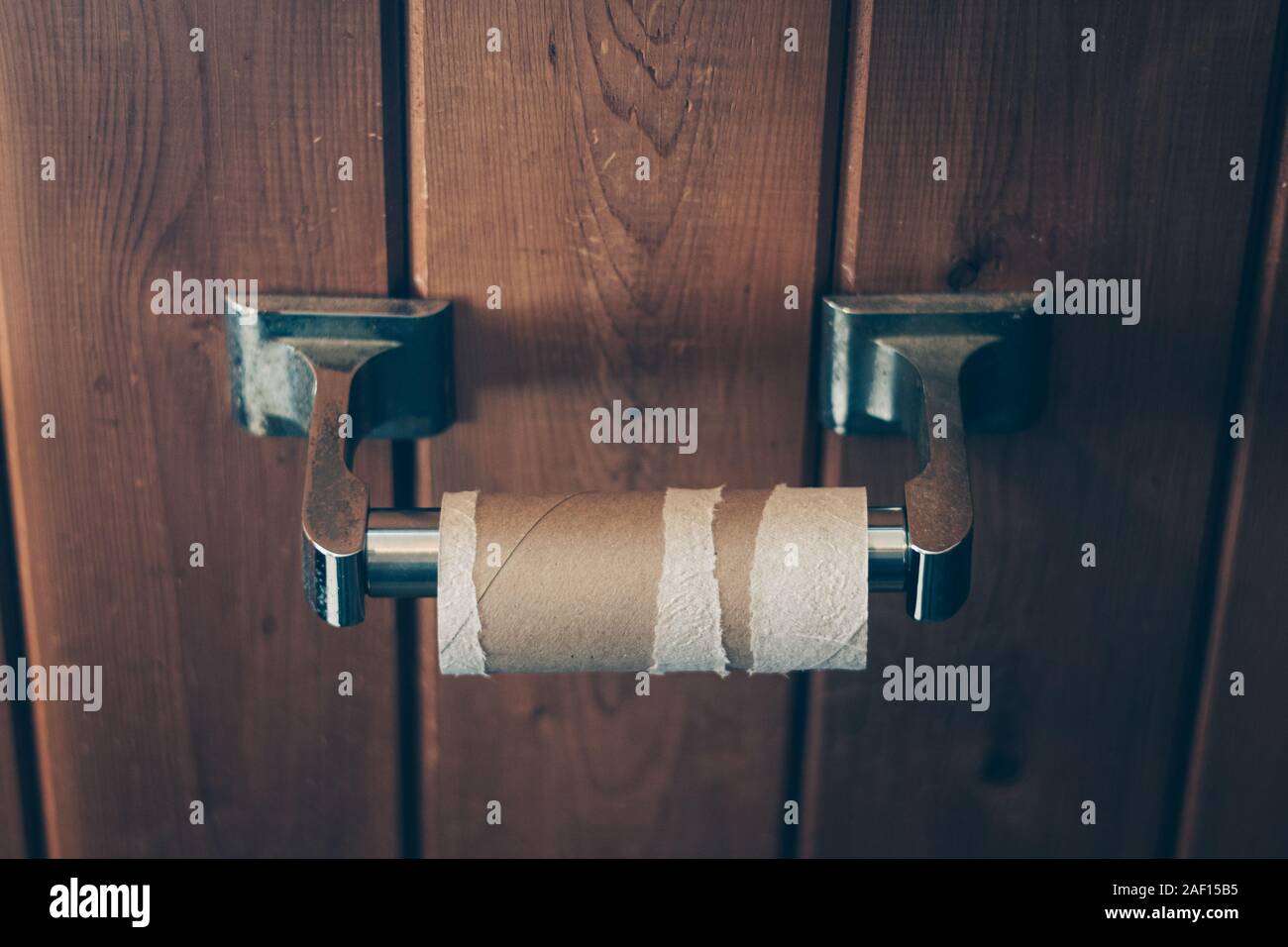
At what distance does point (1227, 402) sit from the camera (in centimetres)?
41

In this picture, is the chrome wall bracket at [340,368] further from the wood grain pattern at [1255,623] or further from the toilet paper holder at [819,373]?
the wood grain pattern at [1255,623]

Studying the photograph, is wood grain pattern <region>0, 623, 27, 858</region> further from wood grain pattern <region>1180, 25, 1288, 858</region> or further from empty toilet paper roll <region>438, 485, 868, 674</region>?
wood grain pattern <region>1180, 25, 1288, 858</region>

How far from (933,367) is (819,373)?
0.13 ft

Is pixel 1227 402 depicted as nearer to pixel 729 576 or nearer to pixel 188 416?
pixel 729 576

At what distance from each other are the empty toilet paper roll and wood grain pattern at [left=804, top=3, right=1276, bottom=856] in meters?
0.10

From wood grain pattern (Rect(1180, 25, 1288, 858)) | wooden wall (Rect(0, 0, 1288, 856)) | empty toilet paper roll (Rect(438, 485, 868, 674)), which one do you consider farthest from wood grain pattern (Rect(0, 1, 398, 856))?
wood grain pattern (Rect(1180, 25, 1288, 858))

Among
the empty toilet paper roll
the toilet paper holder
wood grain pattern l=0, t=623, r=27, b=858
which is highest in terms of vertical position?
the toilet paper holder

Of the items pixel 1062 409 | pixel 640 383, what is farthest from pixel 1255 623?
pixel 640 383

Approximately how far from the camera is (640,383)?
1.33 ft

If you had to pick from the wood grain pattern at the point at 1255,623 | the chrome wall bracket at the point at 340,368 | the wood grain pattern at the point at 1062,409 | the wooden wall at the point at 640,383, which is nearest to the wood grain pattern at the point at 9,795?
the wooden wall at the point at 640,383

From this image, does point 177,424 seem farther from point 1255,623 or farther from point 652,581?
point 1255,623

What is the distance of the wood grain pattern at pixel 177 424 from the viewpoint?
374 millimetres

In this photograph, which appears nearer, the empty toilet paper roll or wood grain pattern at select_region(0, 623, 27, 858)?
the empty toilet paper roll

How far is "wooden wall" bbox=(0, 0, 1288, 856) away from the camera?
37 cm
